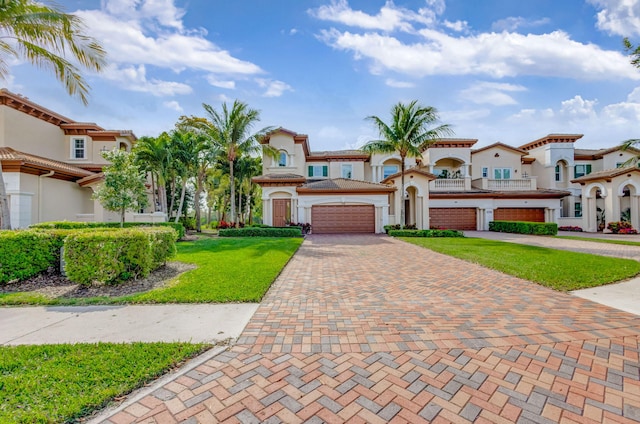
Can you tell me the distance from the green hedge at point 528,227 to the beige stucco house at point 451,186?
1.60 meters

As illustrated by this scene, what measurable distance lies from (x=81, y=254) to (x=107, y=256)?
0.50 meters

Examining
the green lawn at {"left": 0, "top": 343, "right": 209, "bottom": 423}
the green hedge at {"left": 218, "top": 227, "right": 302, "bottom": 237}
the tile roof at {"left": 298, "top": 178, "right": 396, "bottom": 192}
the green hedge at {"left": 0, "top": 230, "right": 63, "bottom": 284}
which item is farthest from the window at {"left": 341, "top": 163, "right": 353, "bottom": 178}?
the green lawn at {"left": 0, "top": 343, "right": 209, "bottom": 423}

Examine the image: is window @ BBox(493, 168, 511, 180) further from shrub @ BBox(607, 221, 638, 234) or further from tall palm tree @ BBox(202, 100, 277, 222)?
tall palm tree @ BBox(202, 100, 277, 222)

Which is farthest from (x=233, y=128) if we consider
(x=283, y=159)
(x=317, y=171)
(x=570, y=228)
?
(x=570, y=228)

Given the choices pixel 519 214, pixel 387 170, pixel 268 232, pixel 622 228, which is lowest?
pixel 622 228

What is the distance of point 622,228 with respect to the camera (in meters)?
20.2

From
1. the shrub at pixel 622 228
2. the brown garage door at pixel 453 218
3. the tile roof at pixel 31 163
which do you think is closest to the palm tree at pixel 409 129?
the brown garage door at pixel 453 218

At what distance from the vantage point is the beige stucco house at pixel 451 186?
2088 cm

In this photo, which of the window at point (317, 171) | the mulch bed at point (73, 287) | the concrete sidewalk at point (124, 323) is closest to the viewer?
the concrete sidewalk at point (124, 323)

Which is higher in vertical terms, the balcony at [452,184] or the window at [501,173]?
the window at [501,173]

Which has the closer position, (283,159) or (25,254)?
(25,254)

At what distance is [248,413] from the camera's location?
7.70 ft

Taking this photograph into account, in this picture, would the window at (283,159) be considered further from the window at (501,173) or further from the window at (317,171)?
the window at (501,173)

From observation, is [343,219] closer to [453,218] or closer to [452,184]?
[453,218]
